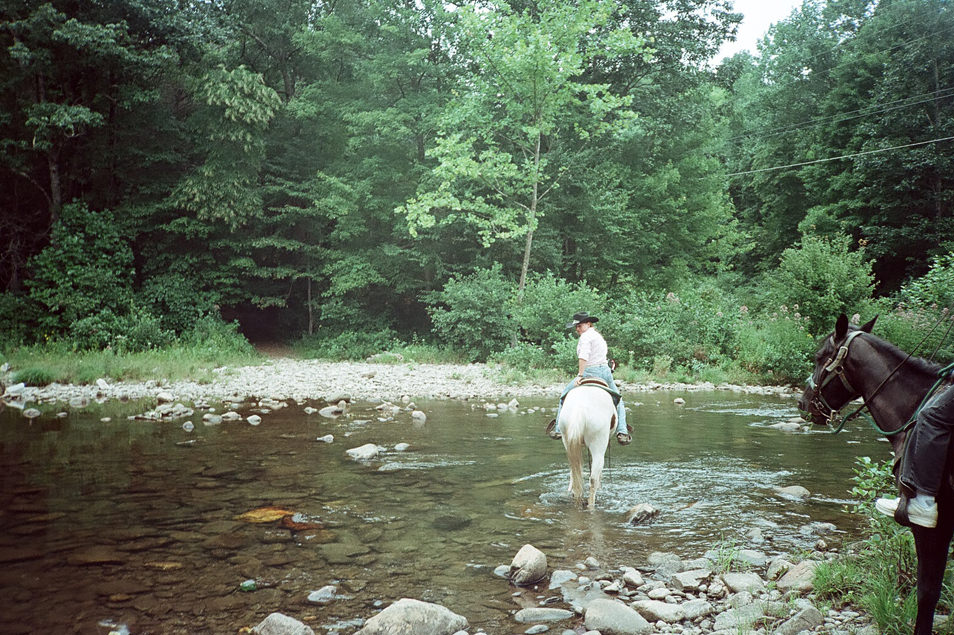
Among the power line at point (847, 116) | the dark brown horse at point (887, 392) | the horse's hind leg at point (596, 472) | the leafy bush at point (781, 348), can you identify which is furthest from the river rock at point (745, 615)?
the power line at point (847, 116)

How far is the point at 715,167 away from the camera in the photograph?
1292 inches

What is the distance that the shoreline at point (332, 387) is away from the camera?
1493 centimetres

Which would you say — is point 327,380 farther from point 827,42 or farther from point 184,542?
point 827,42

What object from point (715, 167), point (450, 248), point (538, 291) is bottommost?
point (538, 291)

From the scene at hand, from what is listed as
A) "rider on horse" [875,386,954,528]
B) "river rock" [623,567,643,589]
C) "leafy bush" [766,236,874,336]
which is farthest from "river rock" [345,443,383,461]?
"leafy bush" [766,236,874,336]

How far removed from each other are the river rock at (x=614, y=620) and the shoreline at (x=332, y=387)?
37.3 feet

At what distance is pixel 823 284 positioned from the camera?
1906 centimetres

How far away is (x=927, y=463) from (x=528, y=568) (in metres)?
2.82

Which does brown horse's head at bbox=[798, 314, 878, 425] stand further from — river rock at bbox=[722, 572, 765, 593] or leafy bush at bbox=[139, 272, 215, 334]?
leafy bush at bbox=[139, 272, 215, 334]

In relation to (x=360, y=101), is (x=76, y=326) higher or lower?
lower

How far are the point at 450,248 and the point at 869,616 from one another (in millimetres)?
23045

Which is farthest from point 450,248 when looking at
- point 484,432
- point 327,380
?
point 484,432

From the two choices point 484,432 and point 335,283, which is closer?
point 484,432

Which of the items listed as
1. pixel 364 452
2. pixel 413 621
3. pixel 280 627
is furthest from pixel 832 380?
pixel 364 452
